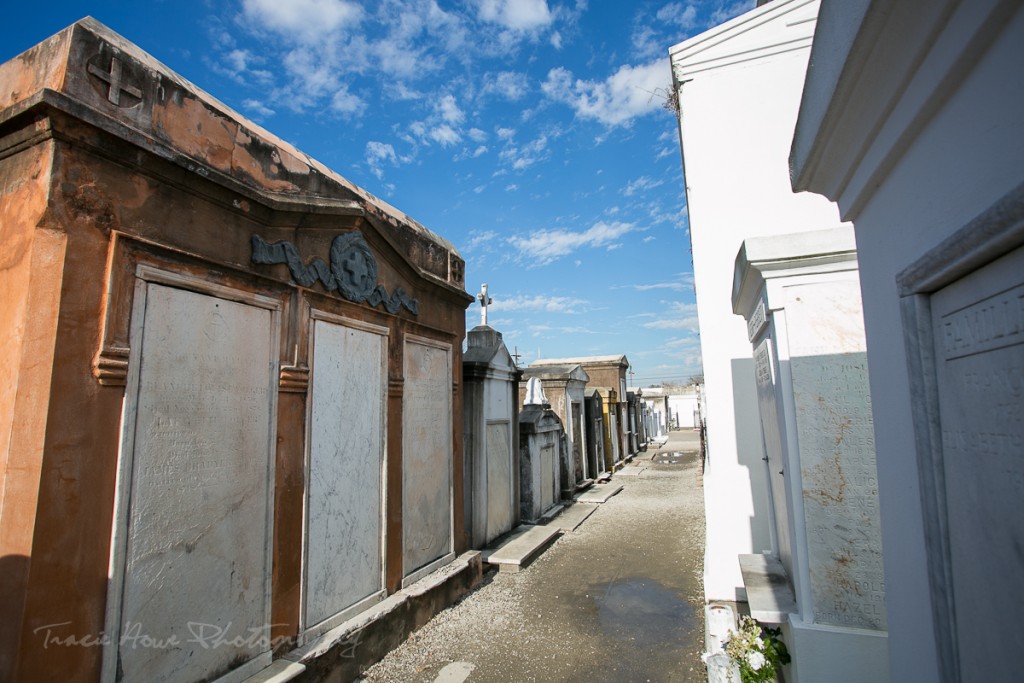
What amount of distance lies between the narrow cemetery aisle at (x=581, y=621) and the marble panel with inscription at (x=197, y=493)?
1520mm

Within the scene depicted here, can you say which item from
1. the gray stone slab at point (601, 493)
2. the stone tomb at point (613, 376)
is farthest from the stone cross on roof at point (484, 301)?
the stone tomb at point (613, 376)

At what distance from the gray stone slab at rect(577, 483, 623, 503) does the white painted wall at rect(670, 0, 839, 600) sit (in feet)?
19.4

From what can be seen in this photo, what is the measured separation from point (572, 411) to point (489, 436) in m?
5.77

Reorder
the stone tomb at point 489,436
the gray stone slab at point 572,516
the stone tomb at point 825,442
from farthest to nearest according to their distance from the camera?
the gray stone slab at point 572,516 → the stone tomb at point 489,436 → the stone tomb at point 825,442

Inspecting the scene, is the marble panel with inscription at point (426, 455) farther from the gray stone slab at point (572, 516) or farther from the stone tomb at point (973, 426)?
the stone tomb at point (973, 426)

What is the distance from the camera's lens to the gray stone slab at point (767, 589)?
3.02m

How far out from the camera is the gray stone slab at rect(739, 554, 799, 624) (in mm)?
3020

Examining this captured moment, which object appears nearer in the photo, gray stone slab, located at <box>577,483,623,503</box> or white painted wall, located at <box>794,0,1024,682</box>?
white painted wall, located at <box>794,0,1024,682</box>

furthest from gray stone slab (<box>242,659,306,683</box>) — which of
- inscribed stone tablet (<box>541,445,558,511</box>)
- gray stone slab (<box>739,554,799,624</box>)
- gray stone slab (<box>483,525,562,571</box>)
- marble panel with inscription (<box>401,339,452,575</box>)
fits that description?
inscribed stone tablet (<box>541,445,558,511</box>)

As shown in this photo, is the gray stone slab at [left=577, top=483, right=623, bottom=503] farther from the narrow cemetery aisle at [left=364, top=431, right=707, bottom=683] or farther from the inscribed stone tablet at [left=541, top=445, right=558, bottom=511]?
the narrow cemetery aisle at [left=364, top=431, right=707, bottom=683]

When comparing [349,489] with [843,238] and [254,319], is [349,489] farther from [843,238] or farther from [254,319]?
[843,238]

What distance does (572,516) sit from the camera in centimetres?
982

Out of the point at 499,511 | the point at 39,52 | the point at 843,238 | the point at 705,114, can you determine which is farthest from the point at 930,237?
the point at 499,511

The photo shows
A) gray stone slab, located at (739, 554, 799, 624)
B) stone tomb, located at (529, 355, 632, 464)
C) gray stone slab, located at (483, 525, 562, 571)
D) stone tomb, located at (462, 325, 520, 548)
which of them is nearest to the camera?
gray stone slab, located at (739, 554, 799, 624)
